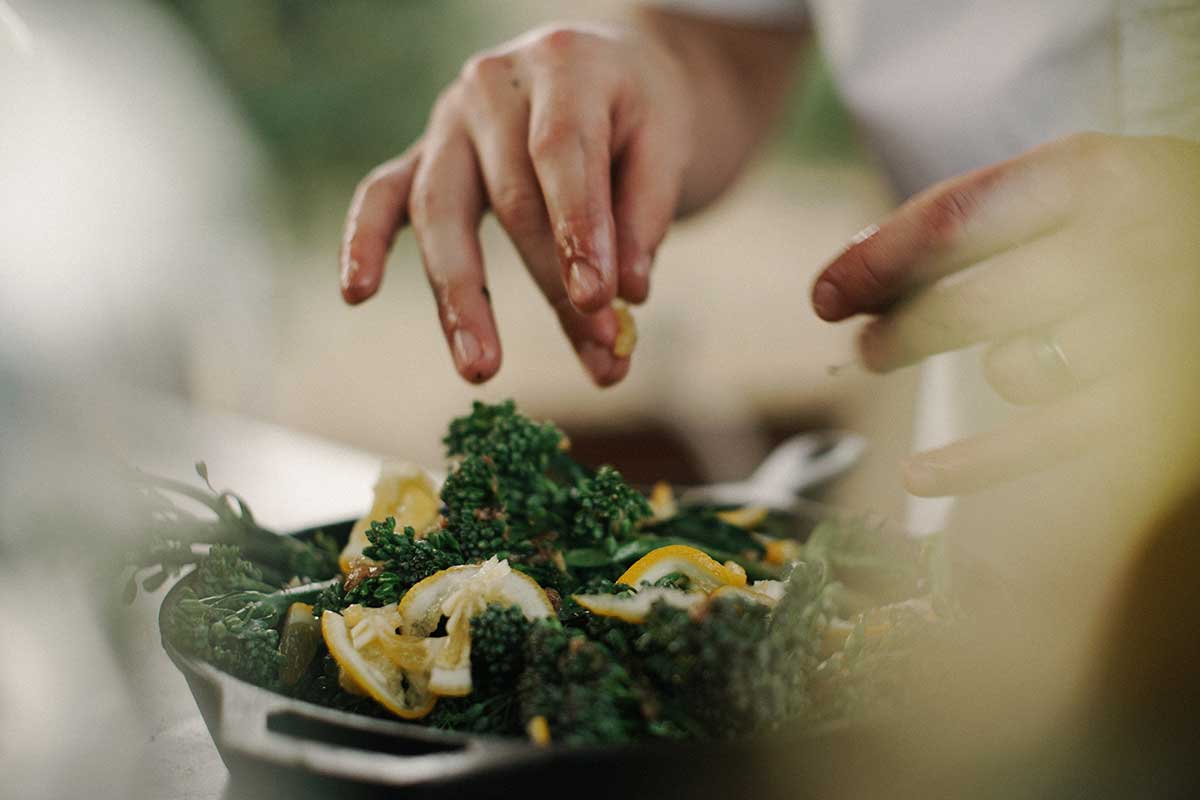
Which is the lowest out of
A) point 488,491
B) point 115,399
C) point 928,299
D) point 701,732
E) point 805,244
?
point 701,732

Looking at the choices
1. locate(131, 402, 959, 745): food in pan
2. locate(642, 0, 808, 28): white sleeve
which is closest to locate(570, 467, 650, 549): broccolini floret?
locate(131, 402, 959, 745): food in pan

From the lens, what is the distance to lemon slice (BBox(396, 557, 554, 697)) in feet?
2.29

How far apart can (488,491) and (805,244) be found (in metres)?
5.88

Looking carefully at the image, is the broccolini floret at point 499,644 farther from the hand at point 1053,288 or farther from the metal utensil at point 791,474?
the metal utensil at point 791,474

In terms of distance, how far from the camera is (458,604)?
739mm

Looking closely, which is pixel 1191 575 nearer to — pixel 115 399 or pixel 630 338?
pixel 630 338

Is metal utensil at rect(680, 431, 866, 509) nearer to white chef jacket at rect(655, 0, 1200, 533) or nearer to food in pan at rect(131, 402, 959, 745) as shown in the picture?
food in pan at rect(131, 402, 959, 745)

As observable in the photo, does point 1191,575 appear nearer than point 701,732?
No

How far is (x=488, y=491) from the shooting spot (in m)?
0.94

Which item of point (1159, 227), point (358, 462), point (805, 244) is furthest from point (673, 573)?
point (805, 244)

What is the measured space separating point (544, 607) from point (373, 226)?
0.56 m

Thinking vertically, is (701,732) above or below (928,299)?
below

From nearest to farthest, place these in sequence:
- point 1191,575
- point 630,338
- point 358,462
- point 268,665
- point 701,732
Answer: point 701,732
point 268,665
point 1191,575
point 630,338
point 358,462

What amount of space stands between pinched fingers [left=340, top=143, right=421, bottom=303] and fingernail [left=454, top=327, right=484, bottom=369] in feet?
0.38
